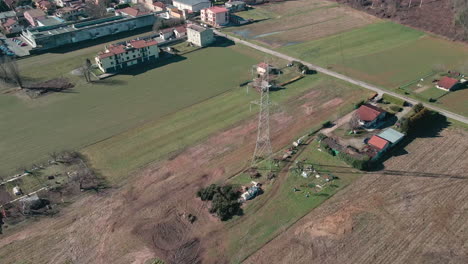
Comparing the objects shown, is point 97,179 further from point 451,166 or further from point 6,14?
point 6,14

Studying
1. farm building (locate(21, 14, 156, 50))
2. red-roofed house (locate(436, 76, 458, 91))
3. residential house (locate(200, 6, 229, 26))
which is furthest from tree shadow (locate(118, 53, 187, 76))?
red-roofed house (locate(436, 76, 458, 91))

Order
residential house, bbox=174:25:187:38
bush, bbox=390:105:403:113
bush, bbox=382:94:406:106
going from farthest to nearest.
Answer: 1. residential house, bbox=174:25:187:38
2. bush, bbox=382:94:406:106
3. bush, bbox=390:105:403:113

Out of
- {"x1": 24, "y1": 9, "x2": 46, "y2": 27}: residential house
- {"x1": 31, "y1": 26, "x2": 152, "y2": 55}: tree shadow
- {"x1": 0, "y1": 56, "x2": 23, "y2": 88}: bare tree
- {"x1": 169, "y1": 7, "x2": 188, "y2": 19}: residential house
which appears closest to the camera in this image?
{"x1": 0, "y1": 56, "x2": 23, "y2": 88}: bare tree

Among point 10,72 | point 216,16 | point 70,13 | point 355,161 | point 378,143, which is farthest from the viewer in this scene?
point 70,13

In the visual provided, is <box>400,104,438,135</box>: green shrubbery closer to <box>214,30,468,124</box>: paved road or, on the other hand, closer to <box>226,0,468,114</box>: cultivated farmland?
<box>214,30,468,124</box>: paved road

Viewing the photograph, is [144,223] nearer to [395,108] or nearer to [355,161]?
[355,161]

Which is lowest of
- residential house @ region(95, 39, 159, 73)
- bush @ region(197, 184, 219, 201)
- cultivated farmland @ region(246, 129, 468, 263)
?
cultivated farmland @ region(246, 129, 468, 263)

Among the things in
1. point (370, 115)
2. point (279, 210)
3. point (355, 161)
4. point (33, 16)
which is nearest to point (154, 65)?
point (33, 16)
